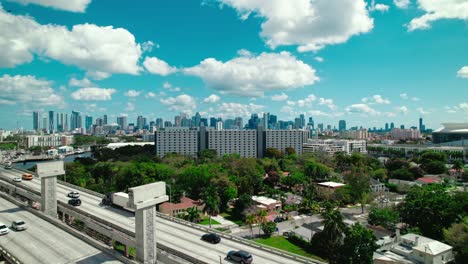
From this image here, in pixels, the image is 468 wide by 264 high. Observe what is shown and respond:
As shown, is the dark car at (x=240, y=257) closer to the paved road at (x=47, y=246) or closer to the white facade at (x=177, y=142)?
the paved road at (x=47, y=246)

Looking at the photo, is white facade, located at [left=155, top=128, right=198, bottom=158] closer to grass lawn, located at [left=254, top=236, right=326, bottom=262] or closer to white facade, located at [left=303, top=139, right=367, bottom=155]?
white facade, located at [left=303, top=139, right=367, bottom=155]

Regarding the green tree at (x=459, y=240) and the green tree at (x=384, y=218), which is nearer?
the green tree at (x=459, y=240)

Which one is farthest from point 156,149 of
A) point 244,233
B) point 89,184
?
point 244,233

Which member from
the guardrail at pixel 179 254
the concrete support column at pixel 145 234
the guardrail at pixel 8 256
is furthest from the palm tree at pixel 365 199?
the guardrail at pixel 8 256

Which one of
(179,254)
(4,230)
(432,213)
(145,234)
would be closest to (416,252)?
(432,213)

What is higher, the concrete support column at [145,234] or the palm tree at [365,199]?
the concrete support column at [145,234]

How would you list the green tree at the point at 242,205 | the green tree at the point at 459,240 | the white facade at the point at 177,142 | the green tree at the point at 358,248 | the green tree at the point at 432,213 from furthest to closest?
the white facade at the point at 177,142 < the green tree at the point at 242,205 < the green tree at the point at 432,213 < the green tree at the point at 459,240 < the green tree at the point at 358,248

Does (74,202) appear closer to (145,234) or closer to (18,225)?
(18,225)
